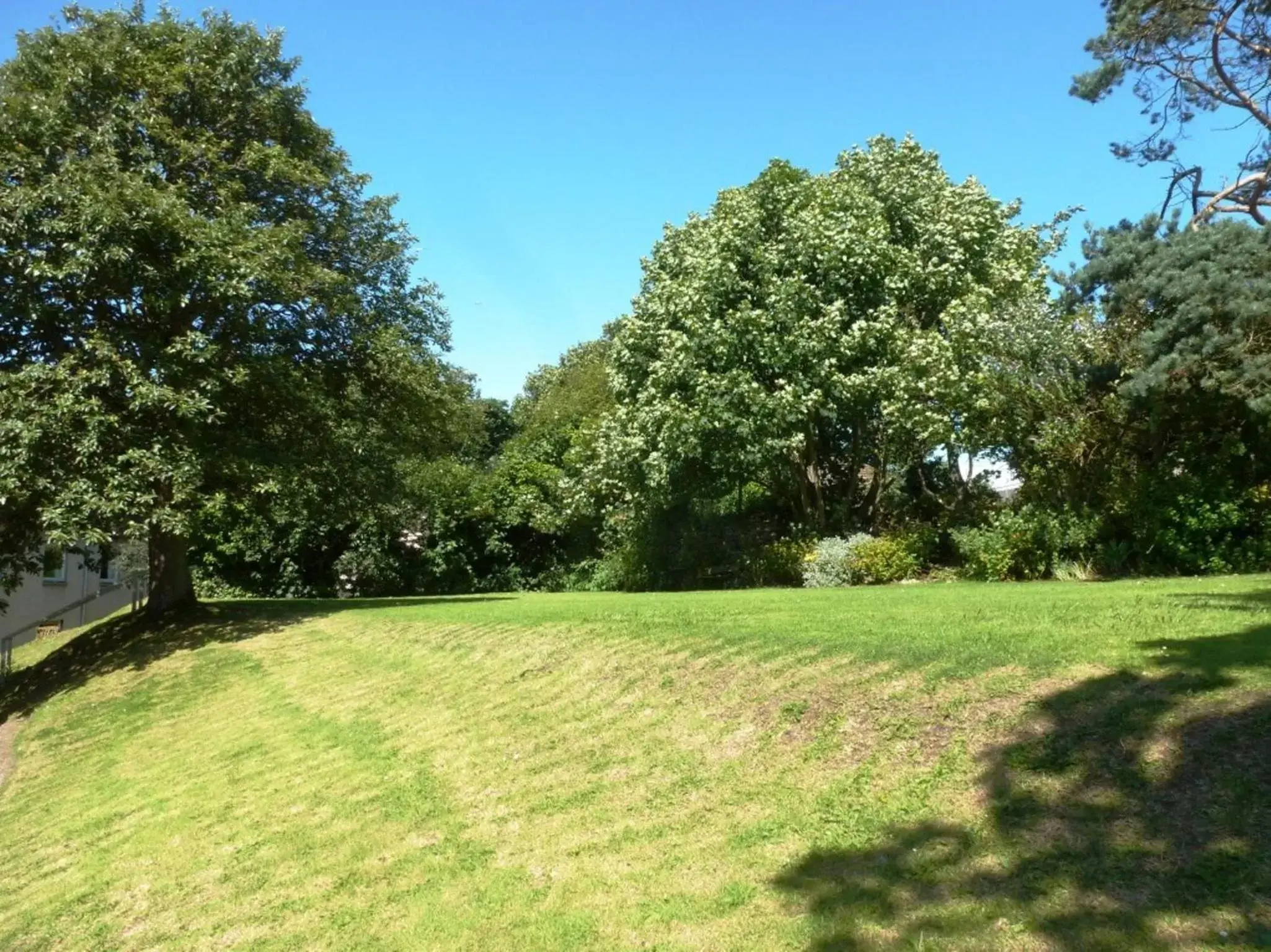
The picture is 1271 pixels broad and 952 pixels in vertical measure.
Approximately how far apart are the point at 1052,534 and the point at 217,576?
88.4ft

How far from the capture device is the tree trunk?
65.9 ft

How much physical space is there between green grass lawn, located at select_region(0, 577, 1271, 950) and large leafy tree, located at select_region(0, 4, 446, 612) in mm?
5822

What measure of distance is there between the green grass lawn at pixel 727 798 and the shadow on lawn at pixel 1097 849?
15mm

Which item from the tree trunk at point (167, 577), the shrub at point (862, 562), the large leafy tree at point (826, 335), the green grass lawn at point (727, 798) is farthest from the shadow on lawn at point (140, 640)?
the shrub at point (862, 562)

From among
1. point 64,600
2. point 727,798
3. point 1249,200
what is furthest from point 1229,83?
point 64,600

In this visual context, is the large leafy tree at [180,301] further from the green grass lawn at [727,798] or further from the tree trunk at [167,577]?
the green grass lawn at [727,798]

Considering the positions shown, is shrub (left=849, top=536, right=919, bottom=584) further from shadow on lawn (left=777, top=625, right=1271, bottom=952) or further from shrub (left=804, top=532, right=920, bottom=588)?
shadow on lawn (left=777, top=625, right=1271, bottom=952)

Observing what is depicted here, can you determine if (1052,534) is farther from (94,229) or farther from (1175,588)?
(94,229)

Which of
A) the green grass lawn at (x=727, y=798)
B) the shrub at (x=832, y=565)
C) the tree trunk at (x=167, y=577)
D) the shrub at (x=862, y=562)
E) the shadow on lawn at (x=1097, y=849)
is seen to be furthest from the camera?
the shrub at (x=832, y=565)

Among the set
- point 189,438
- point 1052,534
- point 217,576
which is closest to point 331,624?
point 189,438

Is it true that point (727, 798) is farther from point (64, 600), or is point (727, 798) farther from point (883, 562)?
point (64, 600)

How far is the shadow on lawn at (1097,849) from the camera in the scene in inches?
151

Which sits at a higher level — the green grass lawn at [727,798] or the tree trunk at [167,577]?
the tree trunk at [167,577]

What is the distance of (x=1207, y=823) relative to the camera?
4.26 m
